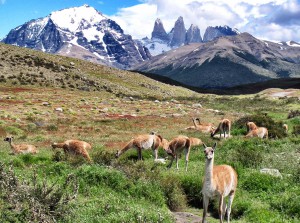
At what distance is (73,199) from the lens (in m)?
12.4

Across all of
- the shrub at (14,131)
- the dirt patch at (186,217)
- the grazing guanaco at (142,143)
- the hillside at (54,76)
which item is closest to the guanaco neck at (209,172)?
the dirt patch at (186,217)

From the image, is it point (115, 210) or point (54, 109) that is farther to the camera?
point (54, 109)

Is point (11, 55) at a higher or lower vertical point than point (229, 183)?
higher

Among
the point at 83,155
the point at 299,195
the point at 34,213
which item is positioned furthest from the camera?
the point at 83,155

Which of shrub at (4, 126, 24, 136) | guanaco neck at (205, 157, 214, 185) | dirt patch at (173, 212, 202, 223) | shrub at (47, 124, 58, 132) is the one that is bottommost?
shrub at (4, 126, 24, 136)

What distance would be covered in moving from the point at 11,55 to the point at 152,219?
10399 centimetres

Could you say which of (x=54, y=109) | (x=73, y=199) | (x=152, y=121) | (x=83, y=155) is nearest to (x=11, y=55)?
(x=54, y=109)

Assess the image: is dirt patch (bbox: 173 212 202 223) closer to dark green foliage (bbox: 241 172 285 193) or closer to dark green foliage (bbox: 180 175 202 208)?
dark green foliage (bbox: 180 175 202 208)

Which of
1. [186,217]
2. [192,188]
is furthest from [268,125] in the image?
[186,217]

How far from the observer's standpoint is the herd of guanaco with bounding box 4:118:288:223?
460 inches

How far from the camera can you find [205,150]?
11.5 m

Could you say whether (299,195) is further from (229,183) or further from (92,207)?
(92,207)

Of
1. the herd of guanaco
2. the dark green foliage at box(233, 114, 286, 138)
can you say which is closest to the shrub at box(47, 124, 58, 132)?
the herd of guanaco

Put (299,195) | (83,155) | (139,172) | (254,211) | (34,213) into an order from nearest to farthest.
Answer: (34,213), (254,211), (299,195), (139,172), (83,155)
